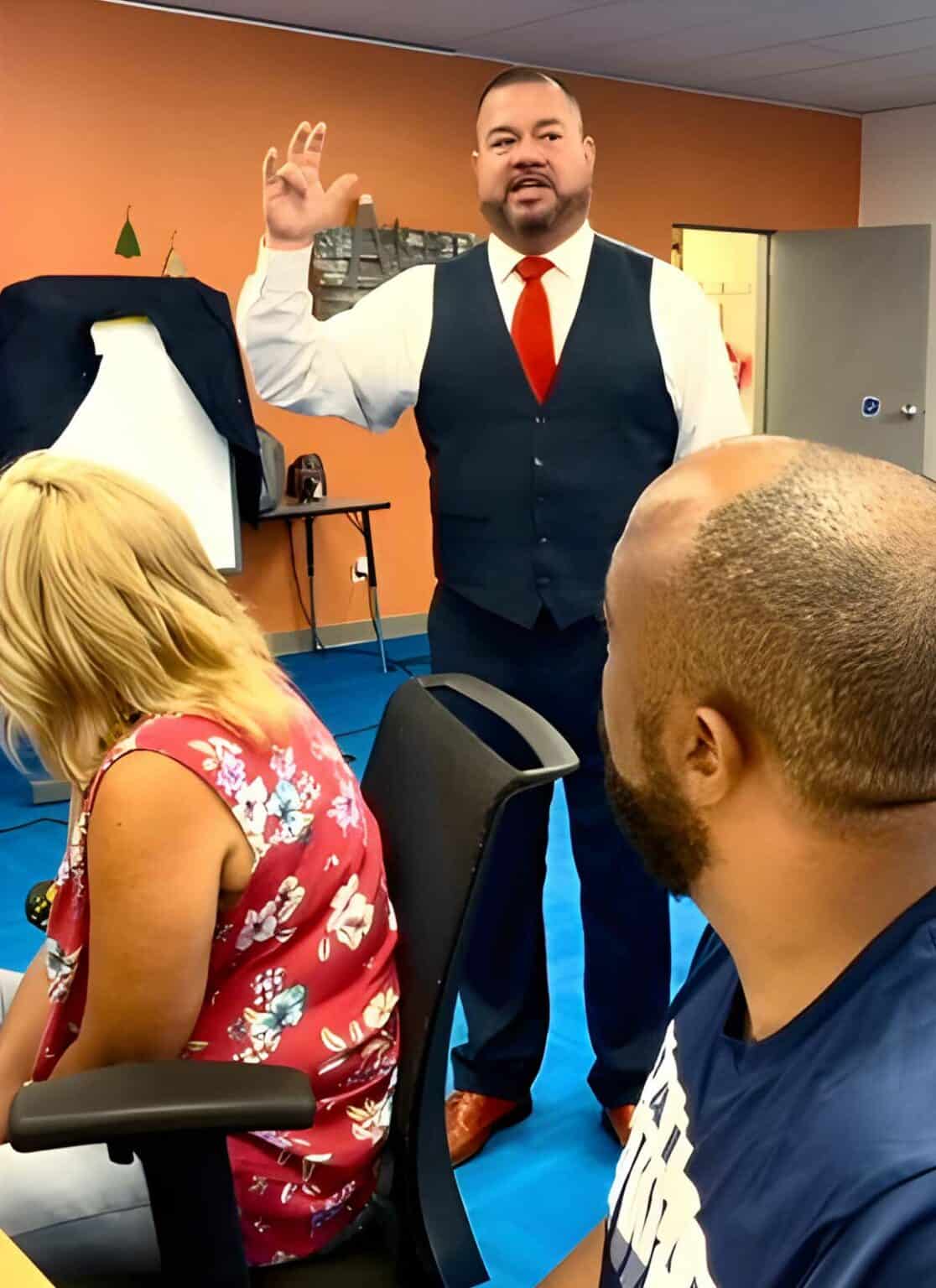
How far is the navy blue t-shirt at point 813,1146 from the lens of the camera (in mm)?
539

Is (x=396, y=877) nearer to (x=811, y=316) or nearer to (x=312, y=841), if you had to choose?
(x=312, y=841)

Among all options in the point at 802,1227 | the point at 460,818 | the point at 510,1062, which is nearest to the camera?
the point at 802,1227

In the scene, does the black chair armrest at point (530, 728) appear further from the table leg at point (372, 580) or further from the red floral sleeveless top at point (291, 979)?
the table leg at point (372, 580)

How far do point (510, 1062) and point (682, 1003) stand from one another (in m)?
1.24

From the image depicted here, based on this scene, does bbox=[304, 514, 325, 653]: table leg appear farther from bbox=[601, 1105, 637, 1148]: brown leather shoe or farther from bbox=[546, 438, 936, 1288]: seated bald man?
bbox=[546, 438, 936, 1288]: seated bald man

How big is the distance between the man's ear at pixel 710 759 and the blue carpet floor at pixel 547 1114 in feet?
4.26

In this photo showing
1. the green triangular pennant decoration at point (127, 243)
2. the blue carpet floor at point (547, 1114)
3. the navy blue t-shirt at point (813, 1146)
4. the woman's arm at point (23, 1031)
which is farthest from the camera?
the green triangular pennant decoration at point (127, 243)

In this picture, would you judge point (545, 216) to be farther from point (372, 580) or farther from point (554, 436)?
point (372, 580)

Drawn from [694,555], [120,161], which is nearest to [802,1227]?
[694,555]

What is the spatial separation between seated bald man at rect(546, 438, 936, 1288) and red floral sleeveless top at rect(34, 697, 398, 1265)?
47 centimetres

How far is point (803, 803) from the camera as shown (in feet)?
2.07

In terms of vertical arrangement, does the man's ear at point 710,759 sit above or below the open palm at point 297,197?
below

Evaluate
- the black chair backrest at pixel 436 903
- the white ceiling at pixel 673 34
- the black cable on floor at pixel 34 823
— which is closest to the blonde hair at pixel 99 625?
the black chair backrest at pixel 436 903

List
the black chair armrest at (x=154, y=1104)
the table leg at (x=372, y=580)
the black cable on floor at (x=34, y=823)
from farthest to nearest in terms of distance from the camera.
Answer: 1. the table leg at (x=372, y=580)
2. the black cable on floor at (x=34, y=823)
3. the black chair armrest at (x=154, y=1104)
